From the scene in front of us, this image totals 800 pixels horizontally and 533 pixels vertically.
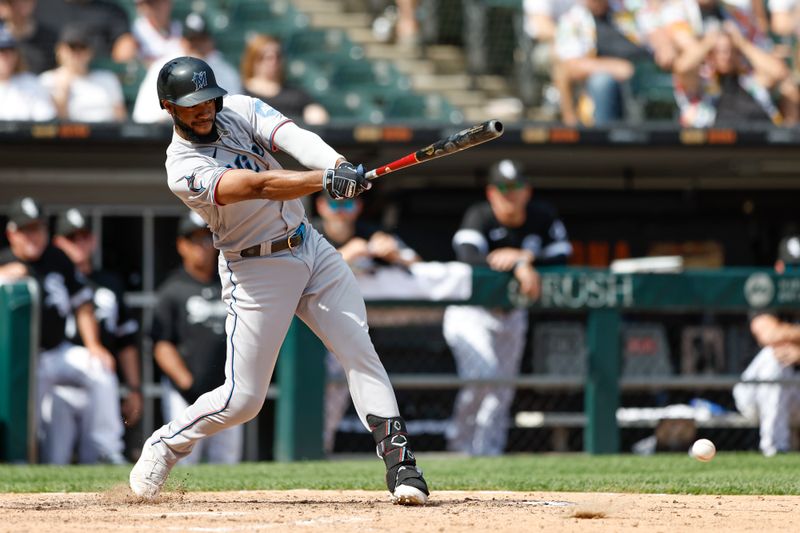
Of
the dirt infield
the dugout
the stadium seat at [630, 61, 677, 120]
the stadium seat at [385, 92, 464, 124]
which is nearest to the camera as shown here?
the dirt infield

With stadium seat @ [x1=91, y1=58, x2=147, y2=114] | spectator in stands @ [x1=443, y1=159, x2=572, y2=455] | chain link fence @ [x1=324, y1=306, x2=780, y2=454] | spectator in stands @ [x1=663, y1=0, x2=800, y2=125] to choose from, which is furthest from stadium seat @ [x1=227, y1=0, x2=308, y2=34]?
chain link fence @ [x1=324, y1=306, x2=780, y2=454]

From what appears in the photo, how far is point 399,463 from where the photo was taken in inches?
188

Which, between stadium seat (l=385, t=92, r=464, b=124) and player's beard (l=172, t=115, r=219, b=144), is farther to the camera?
stadium seat (l=385, t=92, r=464, b=124)

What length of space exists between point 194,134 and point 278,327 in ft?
2.43

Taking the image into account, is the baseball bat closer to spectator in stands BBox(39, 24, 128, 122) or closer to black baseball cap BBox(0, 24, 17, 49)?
spectator in stands BBox(39, 24, 128, 122)

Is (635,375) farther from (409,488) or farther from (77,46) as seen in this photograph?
(77,46)

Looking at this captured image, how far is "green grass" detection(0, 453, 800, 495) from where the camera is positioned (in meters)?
5.78

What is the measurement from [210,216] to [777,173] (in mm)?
6166

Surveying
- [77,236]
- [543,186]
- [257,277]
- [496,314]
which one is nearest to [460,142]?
[257,277]

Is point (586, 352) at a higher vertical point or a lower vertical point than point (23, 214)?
lower

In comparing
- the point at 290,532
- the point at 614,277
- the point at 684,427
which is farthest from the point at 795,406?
the point at 290,532

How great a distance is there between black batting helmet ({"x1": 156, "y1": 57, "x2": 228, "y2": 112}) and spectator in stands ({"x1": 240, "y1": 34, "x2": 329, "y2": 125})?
4490 millimetres

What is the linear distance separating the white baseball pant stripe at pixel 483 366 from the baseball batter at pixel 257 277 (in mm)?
2931

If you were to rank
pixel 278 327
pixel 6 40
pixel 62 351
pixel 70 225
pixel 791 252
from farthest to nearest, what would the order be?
1. pixel 6 40
2. pixel 791 252
3. pixel 70 225
4. pixel 62 351
5. pixel 278 327
